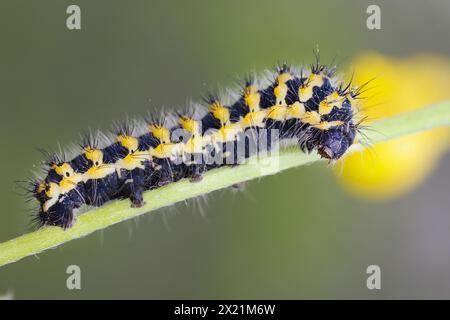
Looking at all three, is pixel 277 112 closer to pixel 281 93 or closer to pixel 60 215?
pixel 281 93

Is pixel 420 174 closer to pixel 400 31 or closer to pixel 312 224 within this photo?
pixel 312 224

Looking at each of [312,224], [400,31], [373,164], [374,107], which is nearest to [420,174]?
[373,164]

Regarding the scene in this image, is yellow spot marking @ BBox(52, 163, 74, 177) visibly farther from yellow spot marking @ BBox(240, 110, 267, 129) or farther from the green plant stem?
yellow spot marking @ BBox(240, 110, 267, 129)

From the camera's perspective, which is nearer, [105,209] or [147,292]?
[105,209]

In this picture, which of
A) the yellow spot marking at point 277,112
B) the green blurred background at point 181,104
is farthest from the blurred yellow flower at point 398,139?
the green blurred background at point 181,104

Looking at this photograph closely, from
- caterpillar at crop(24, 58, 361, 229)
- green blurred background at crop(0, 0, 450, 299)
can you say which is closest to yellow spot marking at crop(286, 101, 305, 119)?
caterpillar at crop(24, 58, 361, 229)
